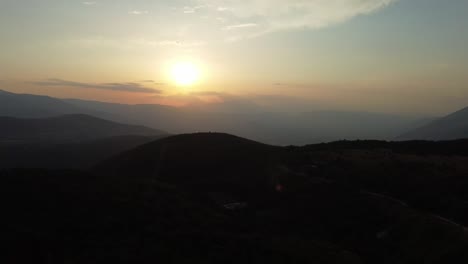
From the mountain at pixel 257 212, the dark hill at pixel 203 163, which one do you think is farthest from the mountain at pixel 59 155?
the mountain at pixel 257 212

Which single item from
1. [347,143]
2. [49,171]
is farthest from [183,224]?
[347,143]

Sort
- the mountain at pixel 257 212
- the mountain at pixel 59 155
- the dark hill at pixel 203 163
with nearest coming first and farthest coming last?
the mountain at pixel 257 212 → the dark hill at pixel 203 163 → the mountain at pixel 59 155

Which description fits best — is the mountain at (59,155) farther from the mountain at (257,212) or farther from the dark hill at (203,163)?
the mountain at (257,212)

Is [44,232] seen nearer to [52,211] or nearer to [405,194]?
[52,211]

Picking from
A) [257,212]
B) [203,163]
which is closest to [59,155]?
[203,163]

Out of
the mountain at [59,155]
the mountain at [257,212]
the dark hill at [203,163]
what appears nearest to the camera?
the mountain at [257,212]

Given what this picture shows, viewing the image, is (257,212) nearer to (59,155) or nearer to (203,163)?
(203,163)

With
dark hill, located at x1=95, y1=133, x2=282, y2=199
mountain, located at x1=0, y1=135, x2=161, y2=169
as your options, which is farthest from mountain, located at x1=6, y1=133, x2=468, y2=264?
mountain, located at x1=0, y1=135, x2=161, y2=169

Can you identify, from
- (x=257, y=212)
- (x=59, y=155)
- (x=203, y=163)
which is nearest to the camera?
(x=257, y=212)

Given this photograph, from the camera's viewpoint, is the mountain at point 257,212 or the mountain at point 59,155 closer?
the mountain at point 257,212

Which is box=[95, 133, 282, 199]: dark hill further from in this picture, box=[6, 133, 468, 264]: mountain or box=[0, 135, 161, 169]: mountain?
box=[0, 135, 161, 169]: mountain

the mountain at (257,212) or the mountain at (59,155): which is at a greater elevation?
the mountain at (257,212)
